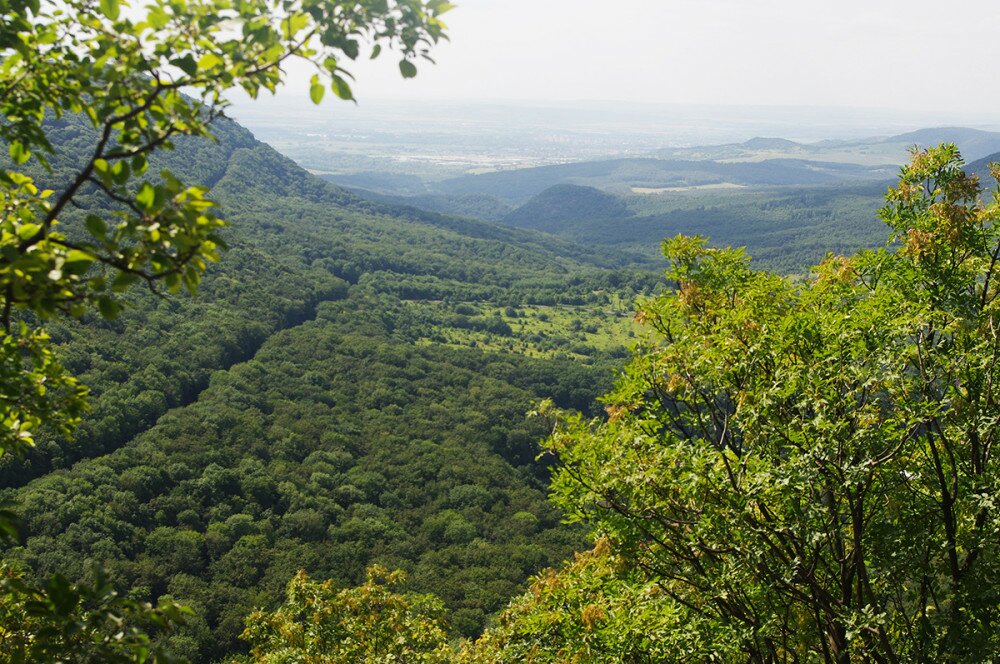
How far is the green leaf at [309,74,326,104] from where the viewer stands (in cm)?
389

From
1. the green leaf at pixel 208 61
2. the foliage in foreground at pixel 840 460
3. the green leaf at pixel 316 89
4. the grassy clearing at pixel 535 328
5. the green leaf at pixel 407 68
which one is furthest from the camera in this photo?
the grassy clearing at pixel 535 328

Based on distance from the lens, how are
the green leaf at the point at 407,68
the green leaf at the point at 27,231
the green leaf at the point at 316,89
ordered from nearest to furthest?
1. the green leaf at the point at 27,231
2. the green leaf at the point at 316,89
3. the green leaf at the point at 407,68

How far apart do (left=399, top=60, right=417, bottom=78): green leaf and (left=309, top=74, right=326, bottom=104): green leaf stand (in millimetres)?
507

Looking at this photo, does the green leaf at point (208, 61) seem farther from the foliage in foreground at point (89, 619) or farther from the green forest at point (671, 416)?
the foliage in foreground at point (89, 619)

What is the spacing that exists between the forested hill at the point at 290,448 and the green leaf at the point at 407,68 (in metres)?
20.3

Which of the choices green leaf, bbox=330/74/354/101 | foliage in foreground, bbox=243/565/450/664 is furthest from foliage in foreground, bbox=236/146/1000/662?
foliage in foreground, bbox=243/565/450/664

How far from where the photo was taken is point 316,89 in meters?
3.99

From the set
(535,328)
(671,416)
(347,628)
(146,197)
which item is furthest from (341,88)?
(535,328)

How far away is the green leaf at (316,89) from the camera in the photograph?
389 cm

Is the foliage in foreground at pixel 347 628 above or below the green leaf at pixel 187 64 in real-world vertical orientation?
below

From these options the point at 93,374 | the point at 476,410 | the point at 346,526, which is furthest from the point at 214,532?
the point at 476,410

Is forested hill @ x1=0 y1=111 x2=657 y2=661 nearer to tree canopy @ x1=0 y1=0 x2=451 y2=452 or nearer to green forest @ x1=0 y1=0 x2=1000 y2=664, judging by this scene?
green forest @ x1=0 y1=0 x2=1000 y2=664

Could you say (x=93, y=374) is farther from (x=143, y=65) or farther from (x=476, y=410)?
(x=143, y=65)

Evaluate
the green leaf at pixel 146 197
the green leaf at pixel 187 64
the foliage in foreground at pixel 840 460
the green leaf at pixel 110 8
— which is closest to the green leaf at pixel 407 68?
the green leaf at pixel 187 64
